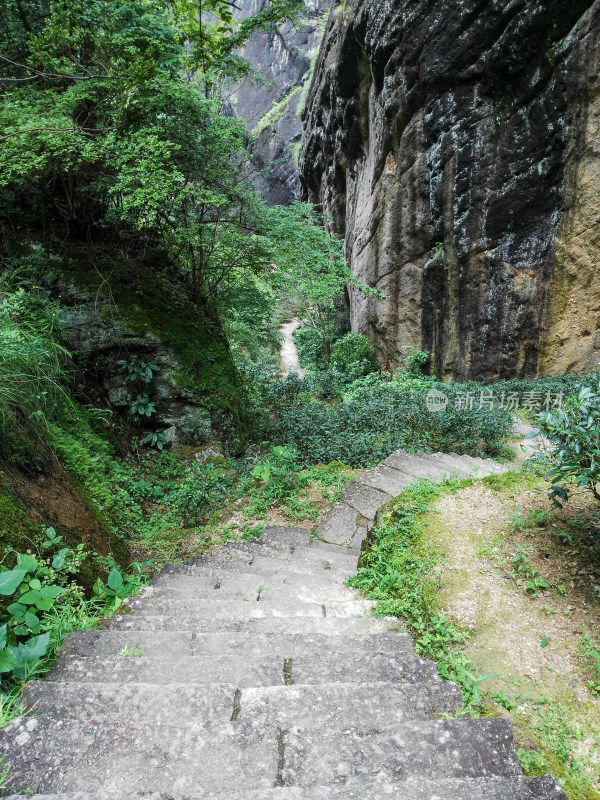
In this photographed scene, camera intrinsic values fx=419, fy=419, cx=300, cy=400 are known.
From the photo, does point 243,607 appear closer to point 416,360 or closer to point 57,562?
point 57,562

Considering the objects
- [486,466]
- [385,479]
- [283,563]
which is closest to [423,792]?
[283,563]

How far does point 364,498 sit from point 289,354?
16501 millimetres

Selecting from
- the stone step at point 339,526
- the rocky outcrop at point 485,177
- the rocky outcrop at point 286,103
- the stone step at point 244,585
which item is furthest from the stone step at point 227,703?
the rocky outcrop at point 286,103

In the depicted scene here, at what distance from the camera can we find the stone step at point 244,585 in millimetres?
2910

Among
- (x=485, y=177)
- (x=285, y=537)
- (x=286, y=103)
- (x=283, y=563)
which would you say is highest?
(x=286, y=103)

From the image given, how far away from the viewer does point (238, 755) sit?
52.1 inches

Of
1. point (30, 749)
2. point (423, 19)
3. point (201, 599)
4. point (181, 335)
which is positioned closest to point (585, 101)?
point (423, 19)

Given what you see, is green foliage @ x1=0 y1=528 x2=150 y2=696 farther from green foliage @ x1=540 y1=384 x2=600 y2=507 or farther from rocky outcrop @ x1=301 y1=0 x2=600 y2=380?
rocky outcrop @ x1=301 y1=0 x2=600 y2=380

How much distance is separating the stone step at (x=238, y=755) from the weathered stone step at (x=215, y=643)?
0.50 metres

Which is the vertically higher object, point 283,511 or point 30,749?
point 30,749

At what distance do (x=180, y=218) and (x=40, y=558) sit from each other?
17.1 feet

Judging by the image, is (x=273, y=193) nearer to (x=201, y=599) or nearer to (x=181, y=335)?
(x=181, y=335)

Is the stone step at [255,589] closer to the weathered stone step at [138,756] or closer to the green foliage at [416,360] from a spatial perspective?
the weathered stone step at [138,756]

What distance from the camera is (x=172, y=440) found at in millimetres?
6219
